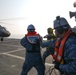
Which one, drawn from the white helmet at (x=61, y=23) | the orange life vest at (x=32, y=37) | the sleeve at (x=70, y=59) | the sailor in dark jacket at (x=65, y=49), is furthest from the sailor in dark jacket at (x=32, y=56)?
the sleeve at (x=70, y=59)

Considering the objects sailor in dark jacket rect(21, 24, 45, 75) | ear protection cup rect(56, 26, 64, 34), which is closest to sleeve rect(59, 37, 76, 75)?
ear protection cup rect(56, 26, 64, 34)

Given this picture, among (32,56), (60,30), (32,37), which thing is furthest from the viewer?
(32,37)

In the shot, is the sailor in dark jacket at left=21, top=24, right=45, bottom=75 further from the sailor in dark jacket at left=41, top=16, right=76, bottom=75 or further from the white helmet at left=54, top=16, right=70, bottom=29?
the white helmet at left=54, top=16, right=70, bottom=29

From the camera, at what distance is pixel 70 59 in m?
3.18

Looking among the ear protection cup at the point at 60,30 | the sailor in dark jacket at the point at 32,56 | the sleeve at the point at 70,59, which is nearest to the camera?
the sleeve at the point at 70,59

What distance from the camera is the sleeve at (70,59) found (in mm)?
3111

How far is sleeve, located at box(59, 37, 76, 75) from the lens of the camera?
3111mm

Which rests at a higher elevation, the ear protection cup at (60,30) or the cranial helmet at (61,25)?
the cranial helmet at (61,25)

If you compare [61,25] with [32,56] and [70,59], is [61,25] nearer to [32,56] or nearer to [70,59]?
[70,59]

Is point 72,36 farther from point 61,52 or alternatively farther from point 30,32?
point 30,32

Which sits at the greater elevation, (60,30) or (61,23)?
(61,23)

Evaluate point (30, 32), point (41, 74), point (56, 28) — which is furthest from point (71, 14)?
point (56, 28)

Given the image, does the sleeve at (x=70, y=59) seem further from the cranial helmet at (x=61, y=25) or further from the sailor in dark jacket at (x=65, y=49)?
the cranial helmet at (x=61, y=25)

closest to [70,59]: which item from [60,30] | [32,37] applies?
[60,30]
